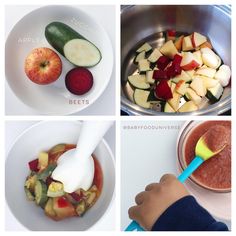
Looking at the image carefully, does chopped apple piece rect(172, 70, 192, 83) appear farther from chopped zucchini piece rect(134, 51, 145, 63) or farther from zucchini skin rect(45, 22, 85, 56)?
zucchini skin rect(45, 22, 85, 56)

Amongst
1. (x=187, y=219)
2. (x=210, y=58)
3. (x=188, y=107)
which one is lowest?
(x=187, y=219)

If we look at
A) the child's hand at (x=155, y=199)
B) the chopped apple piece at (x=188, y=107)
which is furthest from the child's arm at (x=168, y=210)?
the chopped apple piece at (x=188, y=107)

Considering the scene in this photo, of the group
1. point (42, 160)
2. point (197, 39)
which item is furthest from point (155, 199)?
point (197, 39)

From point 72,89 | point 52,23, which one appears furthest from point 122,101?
point 52,23

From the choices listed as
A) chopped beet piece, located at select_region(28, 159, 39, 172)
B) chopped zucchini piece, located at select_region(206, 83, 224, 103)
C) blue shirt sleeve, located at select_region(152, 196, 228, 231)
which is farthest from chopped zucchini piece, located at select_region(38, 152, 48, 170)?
chopped zucchini piece, located at select_region(206, 83, 224, 103)

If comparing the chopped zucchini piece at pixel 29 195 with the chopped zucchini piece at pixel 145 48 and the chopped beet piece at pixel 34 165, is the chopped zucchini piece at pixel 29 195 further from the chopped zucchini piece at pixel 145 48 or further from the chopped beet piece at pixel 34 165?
the chopped zucchini piece at pixel 145 48

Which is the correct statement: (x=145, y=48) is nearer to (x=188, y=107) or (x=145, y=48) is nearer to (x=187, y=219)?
(x=188, y=107)

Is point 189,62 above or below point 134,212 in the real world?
above
